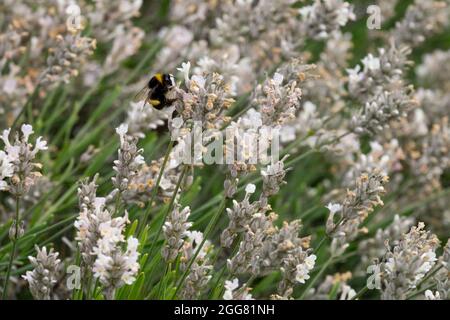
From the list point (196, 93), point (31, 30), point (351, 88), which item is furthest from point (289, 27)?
point (196, 93)

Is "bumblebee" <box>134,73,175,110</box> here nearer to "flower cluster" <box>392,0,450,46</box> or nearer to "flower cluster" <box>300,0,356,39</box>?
"flower cluster" <box>300,0,356,39</box>

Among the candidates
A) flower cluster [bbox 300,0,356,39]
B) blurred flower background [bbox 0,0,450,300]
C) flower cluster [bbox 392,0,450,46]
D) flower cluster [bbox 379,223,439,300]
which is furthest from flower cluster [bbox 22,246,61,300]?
flower cluster [bbox 392,0,450,46]

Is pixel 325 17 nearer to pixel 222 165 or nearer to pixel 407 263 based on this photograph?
pixel 222 165

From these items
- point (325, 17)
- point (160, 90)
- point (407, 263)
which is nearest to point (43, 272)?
point (160, 90)

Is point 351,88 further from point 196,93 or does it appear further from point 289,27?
point 196,93

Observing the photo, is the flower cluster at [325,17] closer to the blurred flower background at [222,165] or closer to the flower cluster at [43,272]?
the blurred flower background at [222,165]

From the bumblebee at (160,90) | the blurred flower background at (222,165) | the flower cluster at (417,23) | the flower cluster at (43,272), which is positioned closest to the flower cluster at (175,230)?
the blurred flower background at (222,165)
